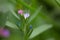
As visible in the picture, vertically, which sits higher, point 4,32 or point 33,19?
point 33,19

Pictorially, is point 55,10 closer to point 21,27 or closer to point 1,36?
point 1,36

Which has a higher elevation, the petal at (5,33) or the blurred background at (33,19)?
the blurred background at (33,19)

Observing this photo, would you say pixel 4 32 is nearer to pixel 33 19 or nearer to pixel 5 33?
pixel 5 33

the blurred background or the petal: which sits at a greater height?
the blurred background

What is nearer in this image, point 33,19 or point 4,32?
point 33,19

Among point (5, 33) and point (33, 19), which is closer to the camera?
point (33, 19)

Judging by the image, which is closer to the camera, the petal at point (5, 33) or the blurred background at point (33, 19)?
the blurred background at point (33, 19)

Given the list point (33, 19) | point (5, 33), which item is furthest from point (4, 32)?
point (33, 19)

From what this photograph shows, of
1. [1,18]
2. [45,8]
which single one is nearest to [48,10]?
[45,8]
